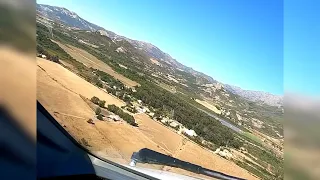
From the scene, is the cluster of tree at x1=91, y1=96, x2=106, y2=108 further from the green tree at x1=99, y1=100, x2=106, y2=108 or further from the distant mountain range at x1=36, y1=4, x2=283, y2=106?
the distant mountain range at x1=36, y1=4, x2=283, y2=106

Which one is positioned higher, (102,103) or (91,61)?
(91,61)

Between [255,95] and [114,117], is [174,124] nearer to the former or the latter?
[114,117]

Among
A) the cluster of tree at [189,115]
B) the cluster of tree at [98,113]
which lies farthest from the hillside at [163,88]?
the cluster of tree at [98,113]

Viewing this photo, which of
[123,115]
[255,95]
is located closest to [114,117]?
[123,115]

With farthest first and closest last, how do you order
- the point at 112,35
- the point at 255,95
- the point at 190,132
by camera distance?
the point at 112,35 < the point at 190,132 < the point at 255,95

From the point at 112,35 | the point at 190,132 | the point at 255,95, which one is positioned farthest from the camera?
the point at 112,35

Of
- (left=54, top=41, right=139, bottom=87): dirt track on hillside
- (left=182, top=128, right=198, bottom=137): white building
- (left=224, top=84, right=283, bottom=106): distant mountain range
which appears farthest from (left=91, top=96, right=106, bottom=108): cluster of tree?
(left=224, top=84, right=283, bottom=106): distant mountain range

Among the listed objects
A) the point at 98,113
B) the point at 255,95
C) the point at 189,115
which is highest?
the point at 255,95
